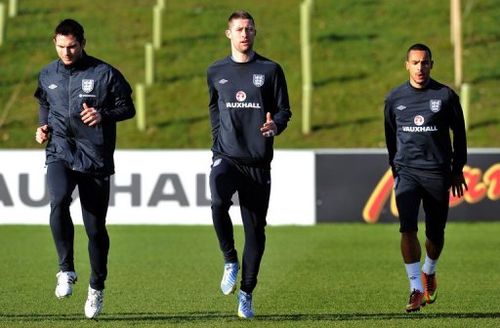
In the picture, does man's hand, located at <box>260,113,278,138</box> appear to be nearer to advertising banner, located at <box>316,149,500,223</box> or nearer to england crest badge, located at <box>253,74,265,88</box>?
england crest badge, located at <box>253,74,265,88</box>

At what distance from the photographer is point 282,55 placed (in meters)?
34.4

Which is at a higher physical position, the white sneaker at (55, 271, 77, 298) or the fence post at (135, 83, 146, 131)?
the fence post at (135, 83, 146, 131)

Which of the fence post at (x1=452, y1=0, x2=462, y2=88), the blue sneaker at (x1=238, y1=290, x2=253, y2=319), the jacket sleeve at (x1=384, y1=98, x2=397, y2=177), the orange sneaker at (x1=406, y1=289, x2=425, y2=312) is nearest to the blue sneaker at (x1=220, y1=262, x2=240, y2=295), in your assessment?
the blue sneaker at (x1=238, y1=290, x2=253, y2=319)

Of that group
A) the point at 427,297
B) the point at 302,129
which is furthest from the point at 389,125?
the point at 302,129

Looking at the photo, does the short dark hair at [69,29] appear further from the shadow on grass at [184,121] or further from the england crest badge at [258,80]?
the shadow on grass at [184,121]

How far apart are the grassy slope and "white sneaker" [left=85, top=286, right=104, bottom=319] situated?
62.8 ft

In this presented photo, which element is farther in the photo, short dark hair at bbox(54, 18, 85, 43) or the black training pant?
the black training pant

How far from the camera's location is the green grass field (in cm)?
1083

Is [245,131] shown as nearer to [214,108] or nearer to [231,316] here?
[214,108]

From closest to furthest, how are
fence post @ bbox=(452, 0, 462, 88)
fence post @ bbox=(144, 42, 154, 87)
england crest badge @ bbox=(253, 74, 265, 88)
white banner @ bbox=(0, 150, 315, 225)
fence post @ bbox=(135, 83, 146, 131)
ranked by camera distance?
england crest badge @ bbox=(253, 74, 265, 88)
white banner @ bbox=(0, 150, 315, 225)
fence post @ bbox=(452, 0, 462, 88)
fence post @ bbox=(135, 83, 146, 131)
fence post @ bbox=(144, 42, 154, 87)

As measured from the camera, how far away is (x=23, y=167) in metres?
22.2

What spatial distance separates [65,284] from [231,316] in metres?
1.36

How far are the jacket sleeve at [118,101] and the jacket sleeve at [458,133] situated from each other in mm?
2615

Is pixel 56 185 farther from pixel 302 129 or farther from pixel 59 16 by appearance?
pixel 59 16
